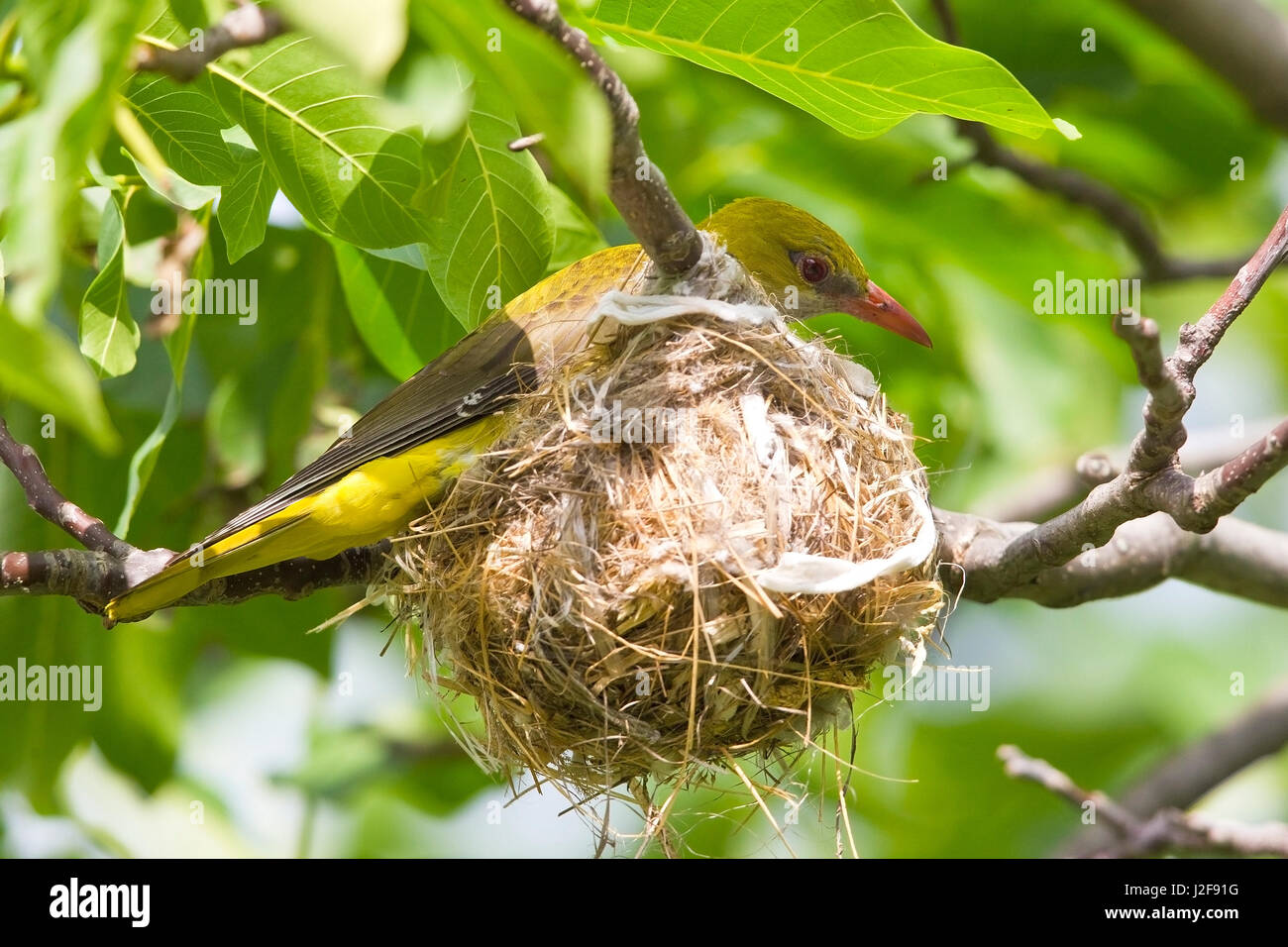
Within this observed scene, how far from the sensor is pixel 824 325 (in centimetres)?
447

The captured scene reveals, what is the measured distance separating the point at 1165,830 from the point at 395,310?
2.73 metres

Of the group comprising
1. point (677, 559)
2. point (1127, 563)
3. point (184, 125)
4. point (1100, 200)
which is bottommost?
point (1127, 563)

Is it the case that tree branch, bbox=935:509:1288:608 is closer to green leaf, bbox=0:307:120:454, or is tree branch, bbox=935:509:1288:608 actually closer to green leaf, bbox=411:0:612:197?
green leaf, bbox=411:0:612:197

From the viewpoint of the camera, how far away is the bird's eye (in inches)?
148

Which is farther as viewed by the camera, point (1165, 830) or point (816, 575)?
point (1165, 830)

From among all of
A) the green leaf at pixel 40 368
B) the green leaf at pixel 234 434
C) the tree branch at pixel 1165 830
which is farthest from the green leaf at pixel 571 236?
the green leaf at pixel 40 368

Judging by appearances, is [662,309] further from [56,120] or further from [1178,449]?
[56,120]

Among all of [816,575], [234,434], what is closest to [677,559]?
[816,575]

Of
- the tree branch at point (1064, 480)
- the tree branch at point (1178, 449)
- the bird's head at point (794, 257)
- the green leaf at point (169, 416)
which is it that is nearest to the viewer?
the tree branch at point (1178, 449)

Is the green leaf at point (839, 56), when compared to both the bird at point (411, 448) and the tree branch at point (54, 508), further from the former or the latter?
the tree branch at point (54, 508)

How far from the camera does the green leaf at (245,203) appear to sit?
9.40 feet

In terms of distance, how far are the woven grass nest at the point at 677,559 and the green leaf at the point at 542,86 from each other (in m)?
1.39

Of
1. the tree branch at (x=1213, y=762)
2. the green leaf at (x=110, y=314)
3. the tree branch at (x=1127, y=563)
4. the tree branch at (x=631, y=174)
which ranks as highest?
the tree branch at (x=631, y=174)

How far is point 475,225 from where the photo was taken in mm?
2965
